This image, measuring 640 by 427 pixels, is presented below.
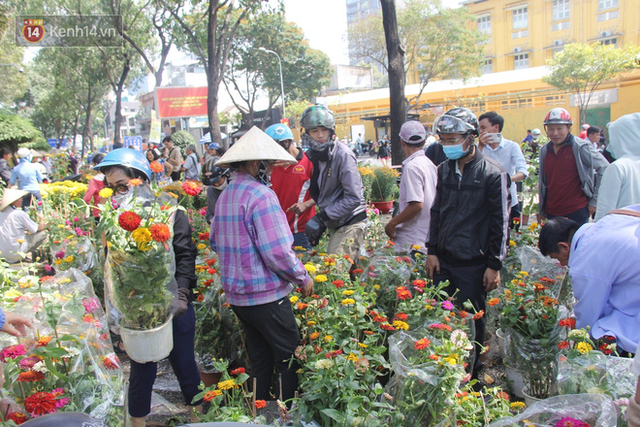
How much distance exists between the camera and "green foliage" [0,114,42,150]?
16.5 metres

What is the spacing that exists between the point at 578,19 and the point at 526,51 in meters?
4.92

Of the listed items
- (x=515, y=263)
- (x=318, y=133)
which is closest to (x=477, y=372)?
(x=515, y=263)

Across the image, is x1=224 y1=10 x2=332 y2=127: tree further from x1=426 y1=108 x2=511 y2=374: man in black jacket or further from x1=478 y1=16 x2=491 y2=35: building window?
x1=426 y1=108 x2=511 y2=374: man in black jacket

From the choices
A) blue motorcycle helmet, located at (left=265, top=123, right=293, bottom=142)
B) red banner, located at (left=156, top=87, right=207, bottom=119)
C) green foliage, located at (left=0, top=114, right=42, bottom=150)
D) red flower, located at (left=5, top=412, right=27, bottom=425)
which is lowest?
red flower, located at (left=5, top=412, right=27, bottom=425)

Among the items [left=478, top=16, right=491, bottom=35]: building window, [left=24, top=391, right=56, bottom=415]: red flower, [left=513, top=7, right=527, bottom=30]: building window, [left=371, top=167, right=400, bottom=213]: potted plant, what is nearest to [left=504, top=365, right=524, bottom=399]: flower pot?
[left=24, top=391, right=56, bottom=415]: red flower

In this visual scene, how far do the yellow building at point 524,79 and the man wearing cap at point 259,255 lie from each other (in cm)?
3158

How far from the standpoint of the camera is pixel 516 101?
3344 cm

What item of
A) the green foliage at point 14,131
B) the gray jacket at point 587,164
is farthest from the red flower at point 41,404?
the green foliage at point 14,131

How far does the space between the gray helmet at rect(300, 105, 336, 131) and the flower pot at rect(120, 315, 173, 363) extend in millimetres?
2008

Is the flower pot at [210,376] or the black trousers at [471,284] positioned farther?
the flower pot at [210,376]

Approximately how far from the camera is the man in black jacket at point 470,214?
3.00 metres

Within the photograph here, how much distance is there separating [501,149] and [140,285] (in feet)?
13.9

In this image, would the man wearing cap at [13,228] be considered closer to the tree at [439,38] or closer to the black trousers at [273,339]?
the black trousers at [273,339]

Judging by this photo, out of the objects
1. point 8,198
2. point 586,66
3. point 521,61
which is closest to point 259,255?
point 8,198
